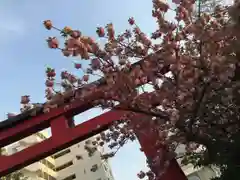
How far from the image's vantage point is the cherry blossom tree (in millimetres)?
4004

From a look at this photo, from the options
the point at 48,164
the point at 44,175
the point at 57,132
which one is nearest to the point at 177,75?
the point at 57,132

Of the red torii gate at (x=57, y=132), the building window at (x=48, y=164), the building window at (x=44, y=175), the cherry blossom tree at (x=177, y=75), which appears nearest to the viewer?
the cherry blossom tree at (x=177, y=75)

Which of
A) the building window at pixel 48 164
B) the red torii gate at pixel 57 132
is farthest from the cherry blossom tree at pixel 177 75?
the building window at pixel 48 164

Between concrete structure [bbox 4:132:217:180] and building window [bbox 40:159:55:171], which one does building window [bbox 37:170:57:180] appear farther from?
building window [bbox 40:159:55:171]

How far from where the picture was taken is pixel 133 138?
561cm

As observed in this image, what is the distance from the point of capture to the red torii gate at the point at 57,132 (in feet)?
19.6

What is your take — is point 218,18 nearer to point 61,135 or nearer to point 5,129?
point 61,135

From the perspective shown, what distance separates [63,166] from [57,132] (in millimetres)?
22667

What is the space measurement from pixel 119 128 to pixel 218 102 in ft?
5.84

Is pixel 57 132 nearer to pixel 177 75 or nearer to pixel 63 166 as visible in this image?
pixel 177 75

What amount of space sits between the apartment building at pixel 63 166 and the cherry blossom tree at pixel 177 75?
1927 centimetres

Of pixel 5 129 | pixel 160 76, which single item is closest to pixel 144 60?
pixel 160 76

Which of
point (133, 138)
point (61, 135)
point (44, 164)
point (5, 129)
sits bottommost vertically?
point (133, 138)

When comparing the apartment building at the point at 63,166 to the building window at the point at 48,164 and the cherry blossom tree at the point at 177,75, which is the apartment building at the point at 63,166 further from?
the cherry blossom tree at the point at 177,75
